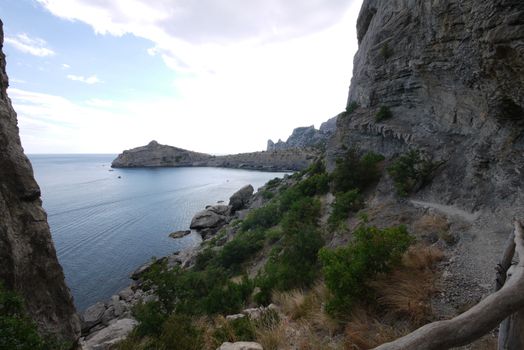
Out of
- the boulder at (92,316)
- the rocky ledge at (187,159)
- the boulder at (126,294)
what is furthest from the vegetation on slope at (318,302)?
the rocky ledge at (187,159)

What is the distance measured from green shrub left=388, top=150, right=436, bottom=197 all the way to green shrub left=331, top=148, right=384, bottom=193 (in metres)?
3.10

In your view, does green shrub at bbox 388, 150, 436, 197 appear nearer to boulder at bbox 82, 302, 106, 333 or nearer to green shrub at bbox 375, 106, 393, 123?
green shrub at bbox 375, 106, 393, 123

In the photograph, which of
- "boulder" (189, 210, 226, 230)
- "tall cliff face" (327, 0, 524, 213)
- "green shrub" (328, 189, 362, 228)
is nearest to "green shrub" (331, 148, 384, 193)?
"tall cliff face" (327, 0, 524, 213)

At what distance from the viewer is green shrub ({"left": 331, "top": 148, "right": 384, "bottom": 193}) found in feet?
63.4

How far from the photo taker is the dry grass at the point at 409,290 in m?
5.67

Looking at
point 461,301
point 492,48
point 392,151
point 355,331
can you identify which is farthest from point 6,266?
point 392,151

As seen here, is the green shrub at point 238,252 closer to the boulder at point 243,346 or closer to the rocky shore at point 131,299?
the rocky shore at point 131,299

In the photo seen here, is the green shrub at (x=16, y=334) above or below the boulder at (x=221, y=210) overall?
above

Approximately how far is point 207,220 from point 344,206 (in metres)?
28.3

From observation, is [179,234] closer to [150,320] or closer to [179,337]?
[150,320]

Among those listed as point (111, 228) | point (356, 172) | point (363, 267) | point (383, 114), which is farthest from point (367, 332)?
point (111, 228)

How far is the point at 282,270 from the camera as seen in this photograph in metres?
12.7

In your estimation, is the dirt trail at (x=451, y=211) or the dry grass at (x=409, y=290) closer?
the dry grass at (x=409, y=290)

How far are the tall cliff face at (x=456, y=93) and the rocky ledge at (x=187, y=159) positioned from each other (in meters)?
103
